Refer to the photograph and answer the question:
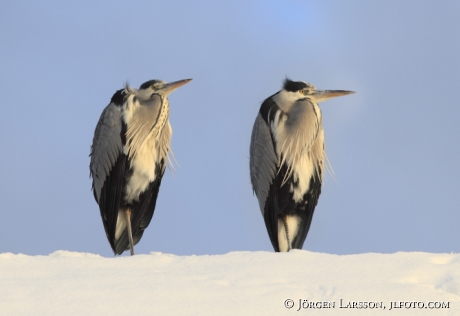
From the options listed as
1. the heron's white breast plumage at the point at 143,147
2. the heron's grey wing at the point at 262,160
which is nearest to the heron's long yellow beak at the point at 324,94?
the heron's grey wing at the point at 262,160

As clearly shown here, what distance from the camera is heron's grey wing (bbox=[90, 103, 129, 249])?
9164 millimetres

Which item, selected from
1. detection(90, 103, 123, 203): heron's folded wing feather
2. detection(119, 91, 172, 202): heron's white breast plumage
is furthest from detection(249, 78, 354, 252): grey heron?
detection(90, 103, 123, 203): heron's folded wing feather

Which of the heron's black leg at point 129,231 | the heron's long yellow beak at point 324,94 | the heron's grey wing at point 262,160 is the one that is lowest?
the heron's black leg at point 129,231

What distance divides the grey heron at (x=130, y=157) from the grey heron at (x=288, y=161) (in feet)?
3.76

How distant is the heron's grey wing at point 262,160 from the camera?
9.10 m

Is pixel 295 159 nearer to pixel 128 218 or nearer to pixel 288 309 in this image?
pixel 128 218

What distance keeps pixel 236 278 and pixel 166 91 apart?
14.2 feet

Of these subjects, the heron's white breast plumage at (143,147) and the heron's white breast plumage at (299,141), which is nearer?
the heron's white breast plumage at (299,141)

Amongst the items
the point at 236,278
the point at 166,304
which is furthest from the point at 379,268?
the point at 166,304

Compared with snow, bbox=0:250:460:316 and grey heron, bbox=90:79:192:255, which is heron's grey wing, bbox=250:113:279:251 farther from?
snow, bbox=0:250:460:316

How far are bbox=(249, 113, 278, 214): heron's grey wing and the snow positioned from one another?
2.56m

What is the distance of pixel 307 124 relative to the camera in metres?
9.28

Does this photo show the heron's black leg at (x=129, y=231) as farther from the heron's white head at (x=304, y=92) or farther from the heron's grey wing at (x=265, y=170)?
the heron's white head at (x=304, y=92)

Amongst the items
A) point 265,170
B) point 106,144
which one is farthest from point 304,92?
point 106,144
